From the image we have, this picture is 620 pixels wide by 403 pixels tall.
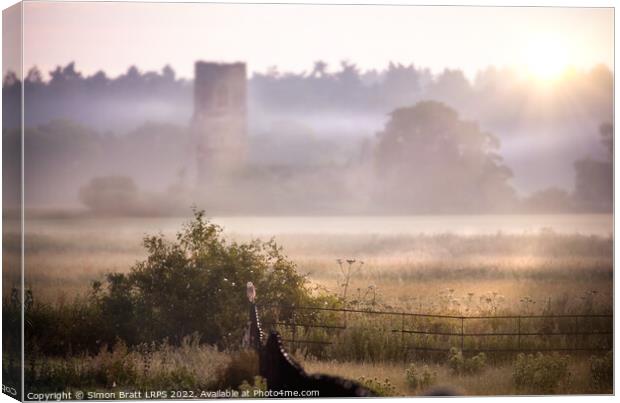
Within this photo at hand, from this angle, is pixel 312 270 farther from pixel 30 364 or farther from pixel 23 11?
pixel 23 11

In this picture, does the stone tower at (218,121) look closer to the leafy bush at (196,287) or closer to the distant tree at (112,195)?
the leafy bush at (196,287)

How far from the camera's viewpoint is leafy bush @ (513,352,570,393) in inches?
662

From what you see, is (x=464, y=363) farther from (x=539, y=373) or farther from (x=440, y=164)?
A: (x=440, y=164)

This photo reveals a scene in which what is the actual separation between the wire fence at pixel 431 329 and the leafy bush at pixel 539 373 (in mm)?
120

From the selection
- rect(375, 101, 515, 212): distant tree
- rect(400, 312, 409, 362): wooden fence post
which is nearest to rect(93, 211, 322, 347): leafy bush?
rect(400, 312, 409, 362): wooden fence post

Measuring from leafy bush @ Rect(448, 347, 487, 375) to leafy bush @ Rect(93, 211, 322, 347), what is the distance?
1788 millimetres

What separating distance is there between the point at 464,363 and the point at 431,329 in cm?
55

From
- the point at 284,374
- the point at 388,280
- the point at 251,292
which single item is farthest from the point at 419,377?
the point at 251,292

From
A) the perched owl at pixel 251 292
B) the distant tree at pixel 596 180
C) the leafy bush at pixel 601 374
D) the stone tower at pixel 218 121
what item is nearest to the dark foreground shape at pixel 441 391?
the leafy bush at pixel 601 374

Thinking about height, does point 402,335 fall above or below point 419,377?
above

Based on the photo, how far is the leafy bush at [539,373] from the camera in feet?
55.2

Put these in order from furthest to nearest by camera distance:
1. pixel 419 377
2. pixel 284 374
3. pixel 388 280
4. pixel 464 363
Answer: pixel 388 280 < pixel 464 363 < pixel 419 377 < pixel 284 374

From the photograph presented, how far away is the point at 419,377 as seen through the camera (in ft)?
54.6

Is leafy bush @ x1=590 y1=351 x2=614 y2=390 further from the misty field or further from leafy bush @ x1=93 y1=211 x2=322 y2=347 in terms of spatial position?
leafy bush @ x1=93 y1=211 x2=322 y2=347
